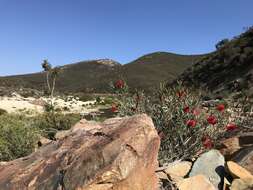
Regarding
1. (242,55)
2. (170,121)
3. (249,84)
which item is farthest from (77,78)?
(170,121)

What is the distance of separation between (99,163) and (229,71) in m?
31.5

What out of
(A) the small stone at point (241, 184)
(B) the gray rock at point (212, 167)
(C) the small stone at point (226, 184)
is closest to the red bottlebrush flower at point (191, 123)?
(B) the gray rock at point (212, 167)

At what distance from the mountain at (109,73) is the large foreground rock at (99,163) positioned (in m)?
102

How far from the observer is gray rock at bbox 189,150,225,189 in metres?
6.78

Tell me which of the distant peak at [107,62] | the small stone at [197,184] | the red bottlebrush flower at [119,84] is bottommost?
the small stone at [197,184]

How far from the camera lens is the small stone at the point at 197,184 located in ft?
20.1

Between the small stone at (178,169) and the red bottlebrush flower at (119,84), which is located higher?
the red bottlebrush flower at (119,84)

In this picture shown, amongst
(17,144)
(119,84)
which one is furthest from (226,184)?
(17,144)

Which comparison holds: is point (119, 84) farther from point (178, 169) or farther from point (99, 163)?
point (99, 163)

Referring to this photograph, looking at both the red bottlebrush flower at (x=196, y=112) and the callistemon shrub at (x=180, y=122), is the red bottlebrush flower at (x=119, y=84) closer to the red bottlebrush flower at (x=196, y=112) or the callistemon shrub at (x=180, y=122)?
the callistemon shrub at (x=180, y=122)

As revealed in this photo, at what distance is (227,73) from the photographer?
115 feet

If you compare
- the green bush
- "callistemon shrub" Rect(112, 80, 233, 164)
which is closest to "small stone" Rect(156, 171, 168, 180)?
"callistemon shrub" Rect(112, 80, 233, 164)

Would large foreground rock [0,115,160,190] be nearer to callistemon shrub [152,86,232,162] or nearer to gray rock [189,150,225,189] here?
gray rock [189,150,225,189]

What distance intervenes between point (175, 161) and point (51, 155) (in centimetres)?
231
